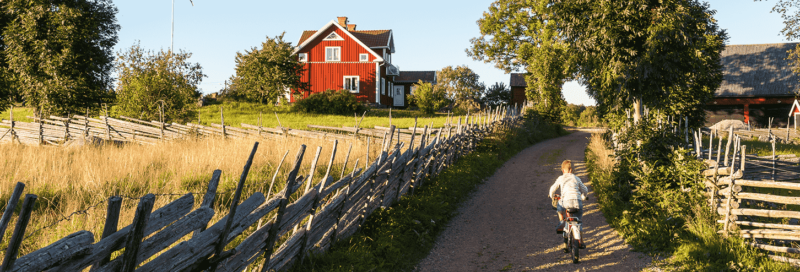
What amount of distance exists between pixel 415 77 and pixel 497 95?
32.2 feet

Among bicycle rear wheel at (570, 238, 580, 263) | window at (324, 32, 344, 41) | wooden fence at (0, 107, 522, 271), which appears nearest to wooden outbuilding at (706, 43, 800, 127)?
window at (324, 32, 344, 41)

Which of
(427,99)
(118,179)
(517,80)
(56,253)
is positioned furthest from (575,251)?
(517,80)

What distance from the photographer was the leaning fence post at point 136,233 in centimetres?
255

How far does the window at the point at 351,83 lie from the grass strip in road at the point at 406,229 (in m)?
24.1

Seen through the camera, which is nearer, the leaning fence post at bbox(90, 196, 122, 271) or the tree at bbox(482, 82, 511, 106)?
the leaning fence post at bbox(90, 196, 122, 271)

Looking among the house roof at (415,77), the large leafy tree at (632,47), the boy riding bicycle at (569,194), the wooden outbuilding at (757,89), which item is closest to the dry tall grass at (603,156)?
the large leafy tree at (632,47)

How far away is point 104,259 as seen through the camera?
8.77 ft

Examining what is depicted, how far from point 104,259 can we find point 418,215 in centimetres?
543

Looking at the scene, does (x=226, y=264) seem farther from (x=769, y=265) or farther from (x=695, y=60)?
(x=695, y=60)

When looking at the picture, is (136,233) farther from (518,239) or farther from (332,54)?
(332,54)

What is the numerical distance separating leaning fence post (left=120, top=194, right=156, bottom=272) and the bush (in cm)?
2687

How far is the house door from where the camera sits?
45250 mm

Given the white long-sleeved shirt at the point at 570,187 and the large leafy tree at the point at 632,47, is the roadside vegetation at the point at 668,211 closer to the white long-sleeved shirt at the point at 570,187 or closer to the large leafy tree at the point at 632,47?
the white long-sleeved shirt at the point at 570,187

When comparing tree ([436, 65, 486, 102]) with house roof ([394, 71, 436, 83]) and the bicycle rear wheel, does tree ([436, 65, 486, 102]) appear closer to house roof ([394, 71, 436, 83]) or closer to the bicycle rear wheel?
house roof ([394, 71, 436, 83])
